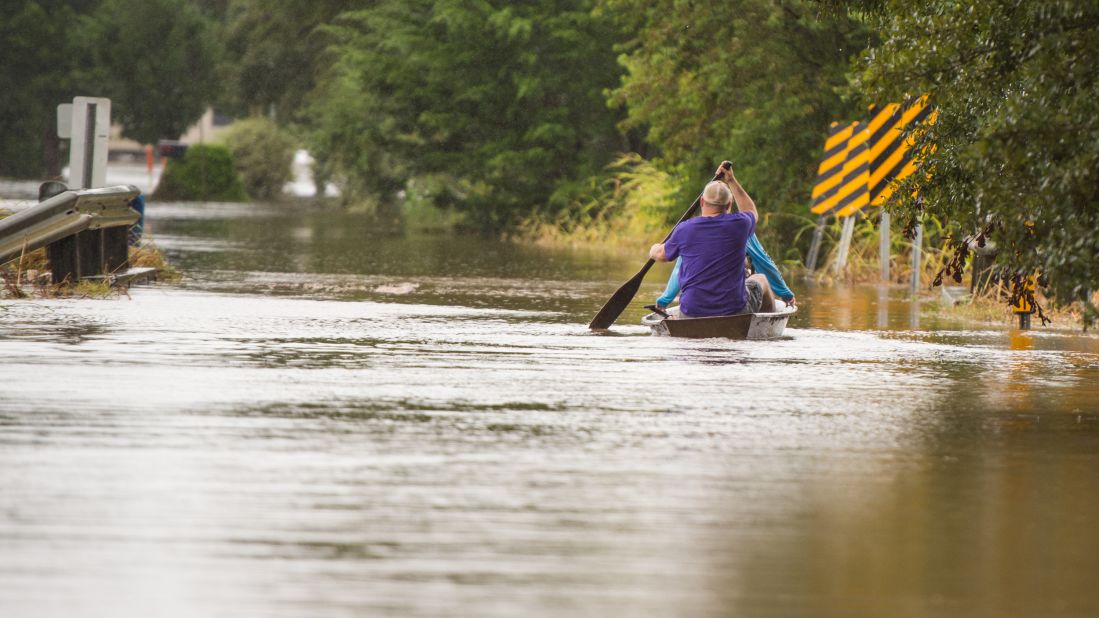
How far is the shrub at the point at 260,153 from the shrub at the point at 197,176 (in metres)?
4.43

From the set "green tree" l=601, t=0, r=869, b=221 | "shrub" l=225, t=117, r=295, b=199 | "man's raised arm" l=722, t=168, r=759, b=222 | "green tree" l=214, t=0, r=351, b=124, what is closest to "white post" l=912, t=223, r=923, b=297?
"green tree" l=601, t=0, r=869, b=221

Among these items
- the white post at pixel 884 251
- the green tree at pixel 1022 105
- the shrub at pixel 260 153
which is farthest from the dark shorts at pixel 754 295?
the shrub at pixel 260 153

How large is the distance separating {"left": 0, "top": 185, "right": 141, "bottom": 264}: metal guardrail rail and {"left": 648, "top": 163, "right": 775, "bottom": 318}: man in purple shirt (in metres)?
6.08

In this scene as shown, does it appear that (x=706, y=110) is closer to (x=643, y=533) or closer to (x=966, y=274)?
(x=966, y=274)

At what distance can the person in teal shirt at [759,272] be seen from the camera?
1652 cm

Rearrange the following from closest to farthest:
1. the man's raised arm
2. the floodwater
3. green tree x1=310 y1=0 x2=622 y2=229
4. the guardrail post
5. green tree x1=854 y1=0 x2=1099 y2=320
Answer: the floodwater
green tree x1=854 y1=0 x2=1099 y2=320
the man's raised arm
the guardrail post
green tree x1=310 y1=0 x2=622 y2=229

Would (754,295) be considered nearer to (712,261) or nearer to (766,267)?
(766,267)

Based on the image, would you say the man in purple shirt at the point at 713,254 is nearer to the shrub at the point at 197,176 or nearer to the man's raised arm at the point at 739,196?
the man's raised arm at the point at 739,196

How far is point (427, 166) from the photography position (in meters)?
43.3

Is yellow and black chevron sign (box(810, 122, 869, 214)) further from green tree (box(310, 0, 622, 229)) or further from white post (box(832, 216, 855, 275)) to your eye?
green tree (box(310, 0, 622, 229))

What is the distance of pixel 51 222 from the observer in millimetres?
18531

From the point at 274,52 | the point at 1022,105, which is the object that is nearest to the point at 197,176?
the point at 274,52

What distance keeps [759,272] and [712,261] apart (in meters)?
1.59

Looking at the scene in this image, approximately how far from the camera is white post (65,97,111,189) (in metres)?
22.5
